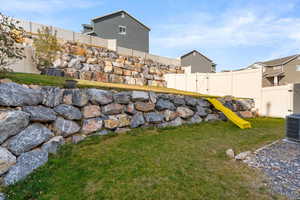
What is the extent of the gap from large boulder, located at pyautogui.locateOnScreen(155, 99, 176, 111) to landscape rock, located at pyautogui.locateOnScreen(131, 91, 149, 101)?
44 cm

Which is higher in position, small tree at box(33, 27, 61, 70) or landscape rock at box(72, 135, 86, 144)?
small tree at box(33, 27, 61, 70)

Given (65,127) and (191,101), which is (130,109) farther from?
(191,101)

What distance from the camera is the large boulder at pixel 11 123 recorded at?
7.08 ft

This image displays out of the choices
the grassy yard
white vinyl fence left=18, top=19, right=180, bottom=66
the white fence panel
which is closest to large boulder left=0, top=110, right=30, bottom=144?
the grassy yard

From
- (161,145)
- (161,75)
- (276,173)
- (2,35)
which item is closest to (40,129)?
(2,35)

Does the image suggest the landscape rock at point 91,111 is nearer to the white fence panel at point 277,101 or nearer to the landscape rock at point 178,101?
the landscape rock at point 178,101

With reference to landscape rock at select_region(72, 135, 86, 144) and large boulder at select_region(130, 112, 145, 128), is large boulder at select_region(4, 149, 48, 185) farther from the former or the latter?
large boulder at select_region(130, 112, 145, 128)

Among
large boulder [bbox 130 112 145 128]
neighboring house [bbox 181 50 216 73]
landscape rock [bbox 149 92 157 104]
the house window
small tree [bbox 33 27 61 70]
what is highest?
the house window

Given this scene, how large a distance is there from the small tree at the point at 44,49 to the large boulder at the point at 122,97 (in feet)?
12.4

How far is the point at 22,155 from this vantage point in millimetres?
2291

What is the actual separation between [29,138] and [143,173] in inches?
76.5

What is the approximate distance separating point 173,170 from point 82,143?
6.53 ft

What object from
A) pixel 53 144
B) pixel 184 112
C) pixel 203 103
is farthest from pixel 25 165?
pixel 203 103

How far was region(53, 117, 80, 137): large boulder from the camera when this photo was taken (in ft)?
9.60
